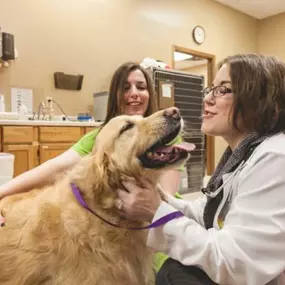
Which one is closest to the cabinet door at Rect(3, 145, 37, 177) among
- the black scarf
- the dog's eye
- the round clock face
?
the dog's eye

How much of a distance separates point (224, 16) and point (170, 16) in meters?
1.31

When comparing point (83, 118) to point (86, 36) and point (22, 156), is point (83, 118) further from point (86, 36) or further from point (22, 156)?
point (86, 36)

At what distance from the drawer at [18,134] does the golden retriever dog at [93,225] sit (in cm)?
180

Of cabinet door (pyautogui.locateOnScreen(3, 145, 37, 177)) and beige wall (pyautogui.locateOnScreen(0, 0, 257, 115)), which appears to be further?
beige wall (pyautogui.locateOnScreen(0, 0, 257, 115))

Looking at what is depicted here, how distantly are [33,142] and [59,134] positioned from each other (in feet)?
0.84

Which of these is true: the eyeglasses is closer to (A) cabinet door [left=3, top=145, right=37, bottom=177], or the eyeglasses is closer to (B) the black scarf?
(B) the black scarf

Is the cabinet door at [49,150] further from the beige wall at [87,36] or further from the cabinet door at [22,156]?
the beige wall at [87,36]

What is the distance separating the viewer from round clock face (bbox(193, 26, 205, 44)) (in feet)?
17.3

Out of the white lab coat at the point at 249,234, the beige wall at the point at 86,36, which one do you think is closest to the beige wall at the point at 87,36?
the beige wall at the point at 86,36

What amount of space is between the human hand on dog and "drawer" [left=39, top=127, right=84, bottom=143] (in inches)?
85.5

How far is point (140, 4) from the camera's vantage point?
457cm

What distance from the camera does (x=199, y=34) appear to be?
534 centimetres

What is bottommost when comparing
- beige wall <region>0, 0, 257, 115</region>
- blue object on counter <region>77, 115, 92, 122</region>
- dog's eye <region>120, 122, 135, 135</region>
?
dog's eye <region>120, 122, 135, 135</region>

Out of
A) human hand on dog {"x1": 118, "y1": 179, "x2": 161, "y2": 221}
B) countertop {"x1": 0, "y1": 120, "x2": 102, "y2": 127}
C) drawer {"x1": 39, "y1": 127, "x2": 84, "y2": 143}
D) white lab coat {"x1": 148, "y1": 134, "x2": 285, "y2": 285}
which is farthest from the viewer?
drawer {"x1": 39, "y1": 127, "x2": 84, "y2": 143}
